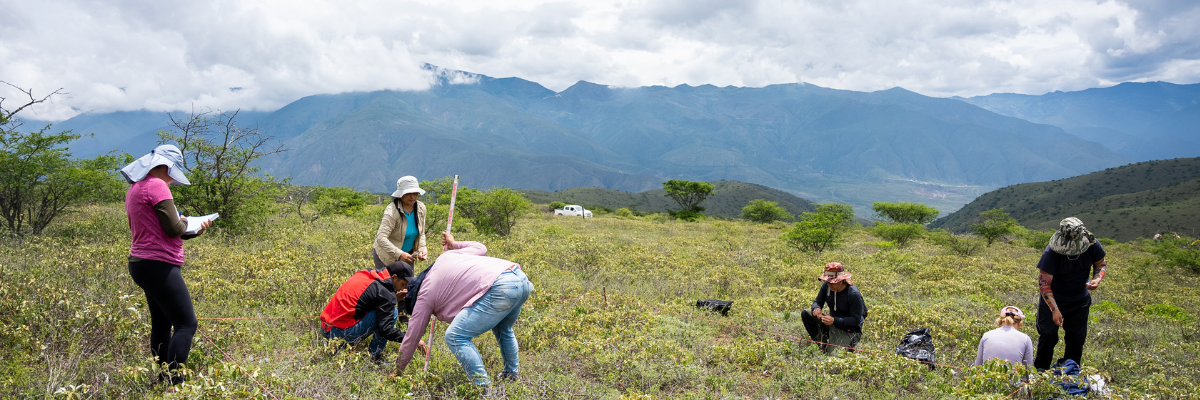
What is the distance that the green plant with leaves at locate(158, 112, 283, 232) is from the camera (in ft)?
36.6

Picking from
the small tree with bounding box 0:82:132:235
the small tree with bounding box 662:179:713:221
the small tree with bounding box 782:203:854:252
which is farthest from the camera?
the small tree with bounding box 662:179:713:221

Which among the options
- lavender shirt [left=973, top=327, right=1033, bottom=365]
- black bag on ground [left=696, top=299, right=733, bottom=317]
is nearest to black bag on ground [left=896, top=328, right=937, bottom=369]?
lavender shirt [left=973, top=327, right=1033, bottom=365]

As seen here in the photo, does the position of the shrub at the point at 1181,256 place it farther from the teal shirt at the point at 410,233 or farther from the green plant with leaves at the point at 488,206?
the teal shirt at the point at 410,233

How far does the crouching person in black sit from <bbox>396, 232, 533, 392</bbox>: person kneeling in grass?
4.07 meters

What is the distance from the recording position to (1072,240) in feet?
17.3

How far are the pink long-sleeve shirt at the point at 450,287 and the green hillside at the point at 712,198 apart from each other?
107821 mm

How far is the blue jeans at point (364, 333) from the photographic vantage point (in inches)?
197

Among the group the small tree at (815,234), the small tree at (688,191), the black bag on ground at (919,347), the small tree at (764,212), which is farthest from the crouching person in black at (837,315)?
the small tree at (764,212)

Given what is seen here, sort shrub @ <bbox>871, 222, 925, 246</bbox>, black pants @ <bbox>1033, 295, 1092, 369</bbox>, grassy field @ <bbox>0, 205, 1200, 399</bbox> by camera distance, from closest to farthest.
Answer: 1. grassy field @ <bbox>0, 205, 1200, 399</bbox>
2. black pants @ <bbox>1033, 295, 1092, 369</bbox>
3. shrub @ <bbox>871, 222, 925, 246</bbox>

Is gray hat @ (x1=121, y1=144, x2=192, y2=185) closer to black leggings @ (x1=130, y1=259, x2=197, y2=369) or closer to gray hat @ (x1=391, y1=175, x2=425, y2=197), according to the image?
black leggings @ (x1=130, y1=259, x2=197, y2=369)

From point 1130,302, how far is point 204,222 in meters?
15.9

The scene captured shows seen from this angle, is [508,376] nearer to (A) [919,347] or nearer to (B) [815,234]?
(A) [919,347]

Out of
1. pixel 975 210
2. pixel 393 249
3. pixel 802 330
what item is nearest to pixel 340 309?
pixel 393 249

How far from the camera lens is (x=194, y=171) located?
11258 millimetres
